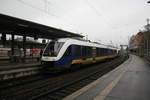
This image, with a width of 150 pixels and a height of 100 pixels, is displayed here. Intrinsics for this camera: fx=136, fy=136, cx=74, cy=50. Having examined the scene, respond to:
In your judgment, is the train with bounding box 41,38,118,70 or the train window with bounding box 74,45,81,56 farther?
the train window with bounding box 74,45,81,56

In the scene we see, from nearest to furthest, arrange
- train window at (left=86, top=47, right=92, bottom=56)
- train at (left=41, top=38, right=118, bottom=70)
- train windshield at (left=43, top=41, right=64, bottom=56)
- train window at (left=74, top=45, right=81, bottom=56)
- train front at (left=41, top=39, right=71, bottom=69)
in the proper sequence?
train front at (left=41, top=39, right=71, bottom=69)
train at (left=41, top=38, right=118, bottom=70)
train windshield at (left=43, top=41, right=64, bottom=56)
train window at (left=74, top=45, right=81, bottom=56)
train window at (left=86, top=47, right=92, bottom=56)

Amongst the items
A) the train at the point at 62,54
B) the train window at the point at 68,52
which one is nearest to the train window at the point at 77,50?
the train at the point at 62,54

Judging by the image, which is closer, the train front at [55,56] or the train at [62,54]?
the train front at [55,56]

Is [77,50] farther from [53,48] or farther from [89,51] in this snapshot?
[89,51]

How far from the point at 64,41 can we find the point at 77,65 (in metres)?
2.95

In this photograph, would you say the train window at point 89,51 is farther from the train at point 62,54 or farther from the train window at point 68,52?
the train window at point 68,52

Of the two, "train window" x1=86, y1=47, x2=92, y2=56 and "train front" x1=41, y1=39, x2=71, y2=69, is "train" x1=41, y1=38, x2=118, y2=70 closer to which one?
"train front" x1=41, y1=39, x2=71, y2=69

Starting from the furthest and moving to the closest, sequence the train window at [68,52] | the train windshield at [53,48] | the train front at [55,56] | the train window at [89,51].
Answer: the train window at [89,51] → the train window at [68,52] → the train windshield at [53,48] → the train front at [55,56]

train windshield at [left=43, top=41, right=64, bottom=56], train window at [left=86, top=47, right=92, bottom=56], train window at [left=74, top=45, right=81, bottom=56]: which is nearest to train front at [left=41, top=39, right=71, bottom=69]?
train windshield at [left=43, top=41, right=64, bottom=56]

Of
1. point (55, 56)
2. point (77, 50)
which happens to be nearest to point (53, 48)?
point (55, 56)

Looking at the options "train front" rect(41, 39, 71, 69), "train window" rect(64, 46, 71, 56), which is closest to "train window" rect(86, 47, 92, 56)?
"train window" rect(64, 46, 71, 56)

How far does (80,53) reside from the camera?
13312mm

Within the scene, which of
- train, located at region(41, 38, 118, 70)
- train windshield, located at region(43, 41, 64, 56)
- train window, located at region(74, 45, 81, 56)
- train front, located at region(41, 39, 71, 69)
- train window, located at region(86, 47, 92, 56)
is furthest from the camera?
train window, located at region(86, 47, 92, 56)

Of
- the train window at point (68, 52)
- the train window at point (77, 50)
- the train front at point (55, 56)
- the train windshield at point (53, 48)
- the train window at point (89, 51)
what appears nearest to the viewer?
the train front at point (55, 56)
